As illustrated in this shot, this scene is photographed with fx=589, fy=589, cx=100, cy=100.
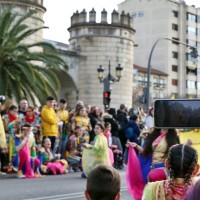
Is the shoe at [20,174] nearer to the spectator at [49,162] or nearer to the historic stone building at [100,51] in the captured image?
the spectator at [49,162]

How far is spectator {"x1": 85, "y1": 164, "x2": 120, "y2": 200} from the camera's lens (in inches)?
117

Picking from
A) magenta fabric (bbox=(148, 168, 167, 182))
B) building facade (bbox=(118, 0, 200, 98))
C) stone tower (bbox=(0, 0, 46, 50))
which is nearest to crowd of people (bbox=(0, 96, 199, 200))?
magenta fabric (bbox=(148, 168, 167, 182))

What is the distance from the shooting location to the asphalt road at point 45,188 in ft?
32.7

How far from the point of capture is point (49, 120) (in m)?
15.2

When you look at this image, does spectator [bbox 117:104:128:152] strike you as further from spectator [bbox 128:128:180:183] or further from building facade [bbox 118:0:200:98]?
building facade [bbox 118:0:200:98]

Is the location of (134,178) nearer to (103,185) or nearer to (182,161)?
(182,161)

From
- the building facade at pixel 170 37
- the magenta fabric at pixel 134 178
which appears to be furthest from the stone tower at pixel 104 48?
the building facade at pixel 170 37

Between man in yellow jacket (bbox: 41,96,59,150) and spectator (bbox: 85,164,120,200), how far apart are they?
12.2 meters

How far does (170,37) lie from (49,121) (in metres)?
73.8

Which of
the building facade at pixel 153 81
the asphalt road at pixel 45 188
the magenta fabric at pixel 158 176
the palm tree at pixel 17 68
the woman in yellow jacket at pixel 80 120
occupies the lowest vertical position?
the asphalt road at pixel 45 188

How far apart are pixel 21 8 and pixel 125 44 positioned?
41.8 ft

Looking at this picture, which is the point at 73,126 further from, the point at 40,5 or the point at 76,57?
the point at 76,57

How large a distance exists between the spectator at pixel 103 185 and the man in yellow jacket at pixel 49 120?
1224 cm

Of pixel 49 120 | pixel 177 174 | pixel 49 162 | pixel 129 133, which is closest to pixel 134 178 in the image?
pixel 177 174
